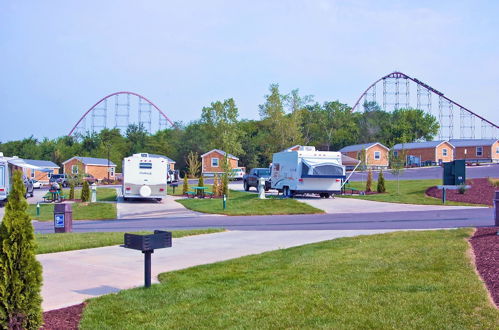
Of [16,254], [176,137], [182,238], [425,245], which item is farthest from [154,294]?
[176,137]

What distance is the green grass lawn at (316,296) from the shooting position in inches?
219

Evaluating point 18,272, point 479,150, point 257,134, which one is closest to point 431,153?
point 479,150

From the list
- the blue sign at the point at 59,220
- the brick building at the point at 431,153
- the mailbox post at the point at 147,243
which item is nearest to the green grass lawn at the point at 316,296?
the mailbox post at the point at 147,243

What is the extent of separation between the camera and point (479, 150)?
72.9 metres

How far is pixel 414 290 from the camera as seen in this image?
6.62 meters

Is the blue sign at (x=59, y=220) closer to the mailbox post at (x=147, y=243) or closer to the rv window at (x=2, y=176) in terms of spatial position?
the mailbox post at (x=147, y=243)

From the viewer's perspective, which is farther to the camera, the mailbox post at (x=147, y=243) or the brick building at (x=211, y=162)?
the brick building at (x=211, y=162)

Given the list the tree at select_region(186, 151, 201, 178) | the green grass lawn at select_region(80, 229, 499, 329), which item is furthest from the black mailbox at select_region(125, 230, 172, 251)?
the tree at select_region(186, 151, 201, 178)

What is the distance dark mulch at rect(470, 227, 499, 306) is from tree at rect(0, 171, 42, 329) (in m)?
4.87

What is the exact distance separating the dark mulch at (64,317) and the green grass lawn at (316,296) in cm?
12

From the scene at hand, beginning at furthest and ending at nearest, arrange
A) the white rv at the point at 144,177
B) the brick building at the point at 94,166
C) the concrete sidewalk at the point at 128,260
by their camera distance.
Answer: the brick building at the point at 94,166, the white rv at the point at 144,177, the concrete sidewalk at the point at 128,260

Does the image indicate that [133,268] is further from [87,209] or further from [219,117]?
[219,117]

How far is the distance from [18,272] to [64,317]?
1.25m

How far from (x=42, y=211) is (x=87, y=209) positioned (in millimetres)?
2359
